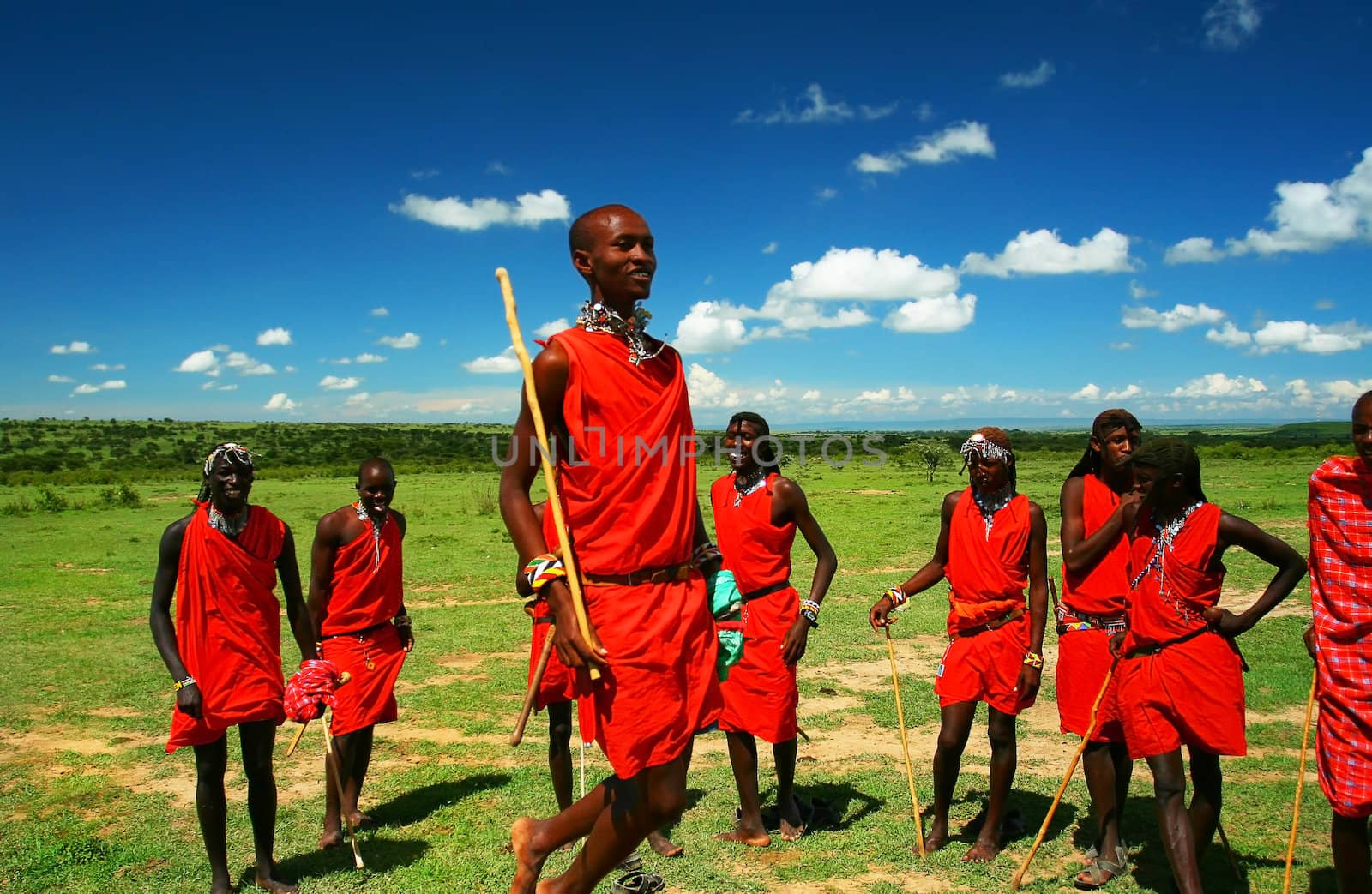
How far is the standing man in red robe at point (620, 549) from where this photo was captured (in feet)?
9.46

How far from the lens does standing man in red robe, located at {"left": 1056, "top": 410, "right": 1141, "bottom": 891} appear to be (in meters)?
4.61

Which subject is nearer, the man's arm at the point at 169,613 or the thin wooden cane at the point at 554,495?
the thin wooden cane at the point at 554,495

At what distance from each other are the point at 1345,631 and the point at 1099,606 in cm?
131

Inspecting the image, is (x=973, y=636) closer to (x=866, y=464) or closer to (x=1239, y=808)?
(x=1239, y=808)

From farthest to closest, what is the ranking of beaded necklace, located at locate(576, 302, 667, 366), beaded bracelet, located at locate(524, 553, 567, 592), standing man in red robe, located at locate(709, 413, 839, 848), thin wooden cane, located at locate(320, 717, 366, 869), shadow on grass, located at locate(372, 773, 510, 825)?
shadow on grass, located at locate(372, 773, 510, 825) < standing man in red robe, located at locate(709, 413, 839, 848) < thin wooden cane, located at locate(320, 717, 366, 869) < beaded necklace, located at locate(576, 302, 667, 366) < beaded bracelet, located at locate(524, 553, 567, 592)

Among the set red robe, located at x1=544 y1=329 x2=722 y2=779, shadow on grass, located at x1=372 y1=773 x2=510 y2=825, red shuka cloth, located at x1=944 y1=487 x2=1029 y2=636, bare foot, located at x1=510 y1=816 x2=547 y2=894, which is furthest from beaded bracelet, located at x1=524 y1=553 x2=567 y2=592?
shadow on grass, located at x1=372 y1=773 x2=510 y2=825

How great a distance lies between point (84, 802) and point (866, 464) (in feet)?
163

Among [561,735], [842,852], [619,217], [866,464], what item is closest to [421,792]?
[561,735]

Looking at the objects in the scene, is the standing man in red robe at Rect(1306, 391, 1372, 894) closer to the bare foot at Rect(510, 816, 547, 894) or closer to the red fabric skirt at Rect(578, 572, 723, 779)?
the red fabric skirt at Rect(578, 572, 723, 779)

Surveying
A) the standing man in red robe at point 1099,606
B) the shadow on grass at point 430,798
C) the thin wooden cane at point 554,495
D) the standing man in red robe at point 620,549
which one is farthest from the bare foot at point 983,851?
the shadow on grass at point 430,798

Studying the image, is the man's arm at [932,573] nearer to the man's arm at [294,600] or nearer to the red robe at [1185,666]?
the red robe at [1185,666]

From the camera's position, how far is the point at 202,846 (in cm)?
506

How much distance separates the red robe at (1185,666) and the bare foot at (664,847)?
7.63 ft

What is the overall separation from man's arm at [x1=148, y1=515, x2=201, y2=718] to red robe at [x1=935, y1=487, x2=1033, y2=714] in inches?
143
